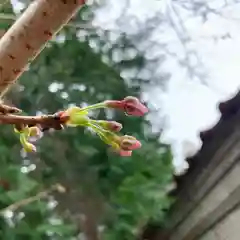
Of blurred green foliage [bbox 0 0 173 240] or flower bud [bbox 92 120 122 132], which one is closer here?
flower bud [bbox 92 120 122 132]

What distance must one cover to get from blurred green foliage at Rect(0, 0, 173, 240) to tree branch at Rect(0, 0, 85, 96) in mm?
404

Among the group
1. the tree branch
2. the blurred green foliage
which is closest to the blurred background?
the blurred green foliage

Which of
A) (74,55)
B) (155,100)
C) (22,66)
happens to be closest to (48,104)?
(74,55)

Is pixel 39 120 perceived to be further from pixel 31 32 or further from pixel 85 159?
pixel 85 159

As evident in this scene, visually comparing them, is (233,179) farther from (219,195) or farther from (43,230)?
(43,230)

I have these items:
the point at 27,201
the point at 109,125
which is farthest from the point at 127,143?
the point at 27,201

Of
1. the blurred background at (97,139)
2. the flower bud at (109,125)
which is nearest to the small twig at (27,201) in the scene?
the blurred background at (97,139)

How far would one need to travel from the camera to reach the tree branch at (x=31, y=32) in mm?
227

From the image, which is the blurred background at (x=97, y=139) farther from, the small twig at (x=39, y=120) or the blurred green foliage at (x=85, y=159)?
the small twig at (x=39, y=120)

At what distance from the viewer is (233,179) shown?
0.71m

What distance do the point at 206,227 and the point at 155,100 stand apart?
19 centimetres

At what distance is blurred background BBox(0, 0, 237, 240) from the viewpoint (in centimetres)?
62

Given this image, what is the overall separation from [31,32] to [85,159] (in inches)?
18.2

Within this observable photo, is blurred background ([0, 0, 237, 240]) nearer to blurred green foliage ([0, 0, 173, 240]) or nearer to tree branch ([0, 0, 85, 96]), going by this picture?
blurred green foliage ([0, 0, 173, 240])
